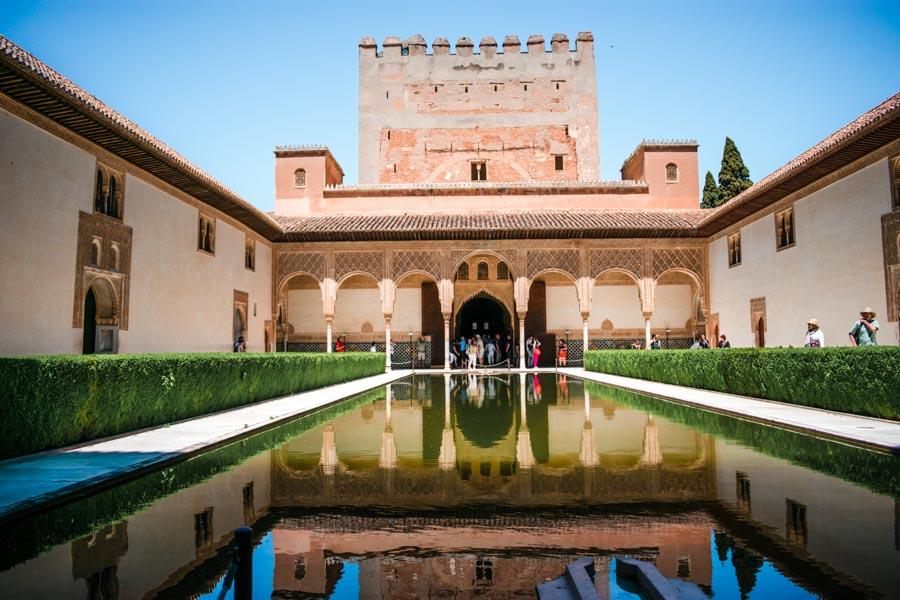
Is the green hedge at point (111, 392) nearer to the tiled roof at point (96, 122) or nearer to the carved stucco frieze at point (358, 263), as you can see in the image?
the tiled roof at point (96, 122)

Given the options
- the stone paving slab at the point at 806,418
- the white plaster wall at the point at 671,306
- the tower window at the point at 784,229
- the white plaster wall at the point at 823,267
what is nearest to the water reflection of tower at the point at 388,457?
the stone paving slab at the point at 806,418

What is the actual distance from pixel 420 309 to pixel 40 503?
1931 centimetres

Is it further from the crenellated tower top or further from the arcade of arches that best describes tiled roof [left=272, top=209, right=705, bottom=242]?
the crenellated tower top

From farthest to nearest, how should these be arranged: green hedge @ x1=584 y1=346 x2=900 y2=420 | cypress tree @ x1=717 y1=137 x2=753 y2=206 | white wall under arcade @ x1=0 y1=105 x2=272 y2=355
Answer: cypress tree @ x1=717 y1=137 x2=753 y2=206
white wall under arcade @ x1=0 y1=105 x2=272 y2=355
green hedge @ x1=584 y1=346 x2=900 y2=420

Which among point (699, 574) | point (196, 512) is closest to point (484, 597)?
point (699, 574)

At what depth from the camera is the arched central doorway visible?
2500 centimetres

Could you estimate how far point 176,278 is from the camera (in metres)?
13.7

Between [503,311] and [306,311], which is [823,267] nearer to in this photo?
[503,311]

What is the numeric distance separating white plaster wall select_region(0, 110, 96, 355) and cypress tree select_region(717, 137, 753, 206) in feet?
85.8

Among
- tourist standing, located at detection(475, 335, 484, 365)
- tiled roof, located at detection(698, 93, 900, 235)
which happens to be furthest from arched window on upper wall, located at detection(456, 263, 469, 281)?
tiled roof, located at detection(698, 93, 900, 235)

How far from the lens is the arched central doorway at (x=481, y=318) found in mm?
24997

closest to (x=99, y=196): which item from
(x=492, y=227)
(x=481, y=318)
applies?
(x=492, y=227)

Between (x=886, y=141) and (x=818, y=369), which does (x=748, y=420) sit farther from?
(x=886, y=141)

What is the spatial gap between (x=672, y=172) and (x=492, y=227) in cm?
803
